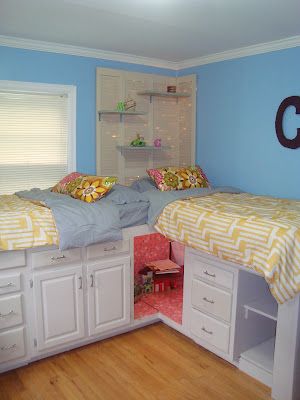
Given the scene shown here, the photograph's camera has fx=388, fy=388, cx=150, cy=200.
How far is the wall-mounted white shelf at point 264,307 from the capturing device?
2.53m

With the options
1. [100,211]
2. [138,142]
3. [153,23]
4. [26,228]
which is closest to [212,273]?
[100,211]

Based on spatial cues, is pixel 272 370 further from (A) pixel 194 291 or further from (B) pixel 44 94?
(B) pixel 44 94

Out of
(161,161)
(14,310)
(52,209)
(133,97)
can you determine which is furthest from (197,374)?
(133,97)

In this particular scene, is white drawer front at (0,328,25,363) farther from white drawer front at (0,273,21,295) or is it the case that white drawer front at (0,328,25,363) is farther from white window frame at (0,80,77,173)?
white window frame at (0,80,77,173)

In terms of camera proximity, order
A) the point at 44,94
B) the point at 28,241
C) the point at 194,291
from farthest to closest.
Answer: the point at 44,94
the point at 194,291
the point at 28,241

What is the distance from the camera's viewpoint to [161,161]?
13.5 feet

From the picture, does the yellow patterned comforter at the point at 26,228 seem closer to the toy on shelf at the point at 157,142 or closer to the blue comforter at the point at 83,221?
the blue comforter at the point at 83,221

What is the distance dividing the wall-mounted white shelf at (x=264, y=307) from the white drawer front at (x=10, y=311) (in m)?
1.52

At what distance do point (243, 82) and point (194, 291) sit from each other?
189cm

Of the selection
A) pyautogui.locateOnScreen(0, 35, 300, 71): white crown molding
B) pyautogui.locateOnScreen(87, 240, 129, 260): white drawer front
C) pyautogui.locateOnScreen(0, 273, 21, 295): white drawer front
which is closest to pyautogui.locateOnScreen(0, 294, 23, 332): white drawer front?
pyautogui.locateOnScreen(0, 273, 21, 295): white drawer front

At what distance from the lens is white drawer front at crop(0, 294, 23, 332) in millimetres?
2516

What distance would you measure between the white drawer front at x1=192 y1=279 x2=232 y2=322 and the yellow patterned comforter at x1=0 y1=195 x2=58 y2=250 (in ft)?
3.63

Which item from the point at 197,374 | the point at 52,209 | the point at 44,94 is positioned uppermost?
the point at 44,94

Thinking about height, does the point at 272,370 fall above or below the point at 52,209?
below
